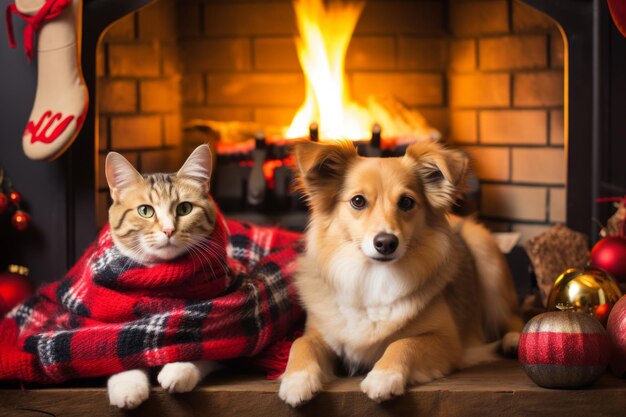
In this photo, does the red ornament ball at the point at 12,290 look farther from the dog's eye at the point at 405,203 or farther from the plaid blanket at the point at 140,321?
the dog's eye at the point at 405,203

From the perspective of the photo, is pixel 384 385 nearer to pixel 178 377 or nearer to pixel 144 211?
pixel 178 377

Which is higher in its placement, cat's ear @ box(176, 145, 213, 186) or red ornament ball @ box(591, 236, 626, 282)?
cat's ear @ box(176, 145, 213, 186)

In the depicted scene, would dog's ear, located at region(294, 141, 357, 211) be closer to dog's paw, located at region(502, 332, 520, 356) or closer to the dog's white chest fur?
the dog's white chest fur

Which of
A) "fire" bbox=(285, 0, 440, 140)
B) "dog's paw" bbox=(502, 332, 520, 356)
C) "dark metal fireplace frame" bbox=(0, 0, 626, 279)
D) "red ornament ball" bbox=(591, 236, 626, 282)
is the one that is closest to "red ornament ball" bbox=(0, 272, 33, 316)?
"dark metal fireplace frame" bbox=(0, 0, 626, 279)

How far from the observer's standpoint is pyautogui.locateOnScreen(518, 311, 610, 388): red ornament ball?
181cm

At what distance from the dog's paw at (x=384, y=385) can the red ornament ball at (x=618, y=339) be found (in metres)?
0.50

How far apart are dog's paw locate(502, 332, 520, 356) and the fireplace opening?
88cm

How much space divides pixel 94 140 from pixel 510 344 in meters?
1.29

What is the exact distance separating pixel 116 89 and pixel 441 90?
1.21 m

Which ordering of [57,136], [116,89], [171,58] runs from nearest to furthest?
[57,136] < [116,89] < [171,58]

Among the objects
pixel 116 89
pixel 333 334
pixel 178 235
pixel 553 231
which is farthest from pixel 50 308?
pixel 553 231

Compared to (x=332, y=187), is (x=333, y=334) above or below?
below

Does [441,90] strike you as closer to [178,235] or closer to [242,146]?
[242,146]

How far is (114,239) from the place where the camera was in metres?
1.91
